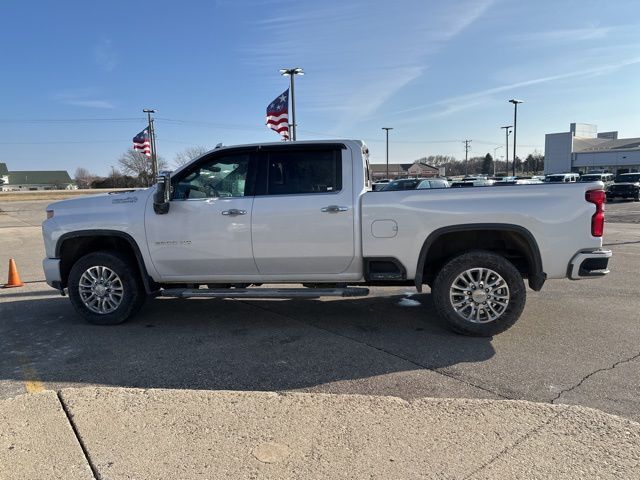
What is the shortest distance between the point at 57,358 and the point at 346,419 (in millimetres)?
3070

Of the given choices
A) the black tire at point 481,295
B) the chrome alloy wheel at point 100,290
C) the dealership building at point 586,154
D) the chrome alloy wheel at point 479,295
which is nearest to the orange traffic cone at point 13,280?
the chrome alloy wheel at point 100,290

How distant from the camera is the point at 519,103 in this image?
50.8 m

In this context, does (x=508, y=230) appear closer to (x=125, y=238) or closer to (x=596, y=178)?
(x=125, y=238)

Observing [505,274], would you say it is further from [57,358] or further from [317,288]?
[57,358]

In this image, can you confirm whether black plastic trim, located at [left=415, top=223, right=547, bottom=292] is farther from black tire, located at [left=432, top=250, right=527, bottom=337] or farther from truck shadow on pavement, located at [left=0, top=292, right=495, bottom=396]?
truck shadow on pavement, located at [left=0, top=292, right=495, bottom=396]

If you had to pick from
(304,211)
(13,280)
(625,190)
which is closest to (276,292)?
(304,211)

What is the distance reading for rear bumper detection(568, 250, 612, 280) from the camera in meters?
4.93

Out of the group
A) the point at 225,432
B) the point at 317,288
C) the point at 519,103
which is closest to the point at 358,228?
the point at 317,288

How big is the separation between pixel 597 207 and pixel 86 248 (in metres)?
5.76

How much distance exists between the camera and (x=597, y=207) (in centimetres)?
488

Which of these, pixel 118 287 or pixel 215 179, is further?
pixel 118 287

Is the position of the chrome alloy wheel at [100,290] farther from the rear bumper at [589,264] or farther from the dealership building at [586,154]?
the dealership building at [586,154]

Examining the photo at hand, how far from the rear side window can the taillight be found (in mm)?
2524

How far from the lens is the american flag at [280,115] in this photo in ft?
67.7
